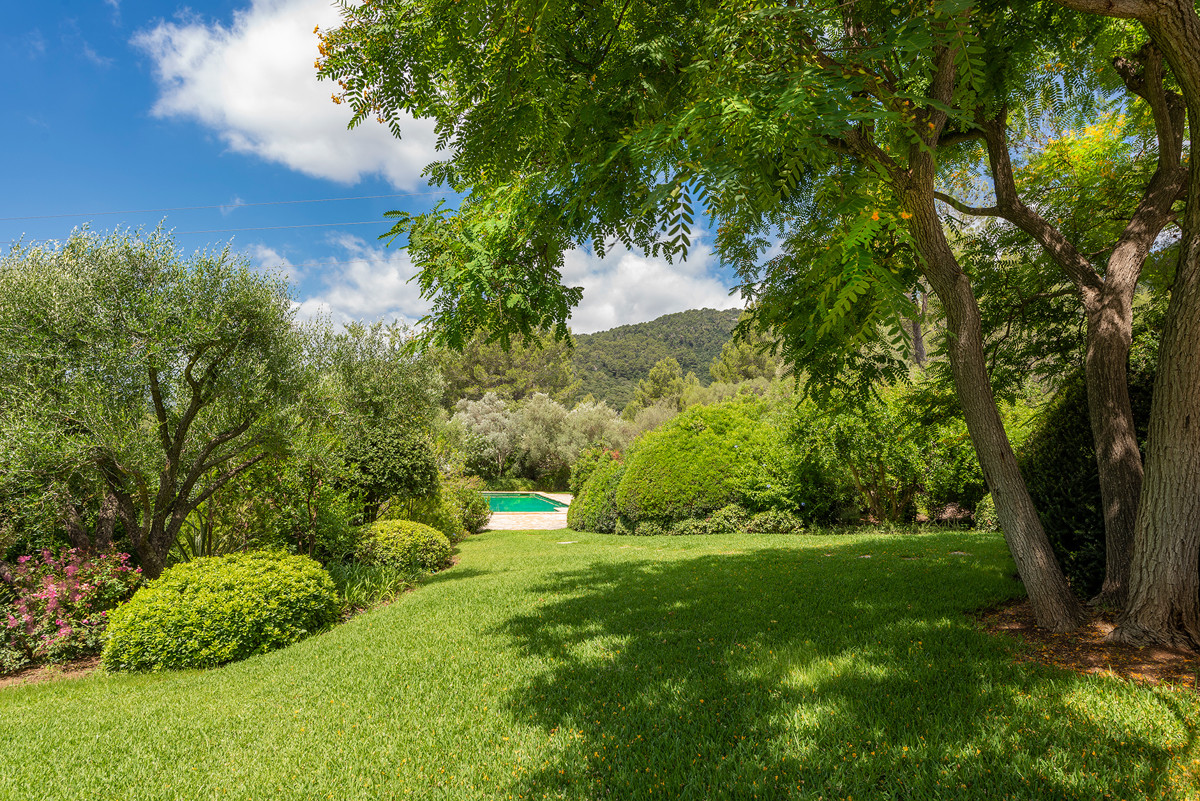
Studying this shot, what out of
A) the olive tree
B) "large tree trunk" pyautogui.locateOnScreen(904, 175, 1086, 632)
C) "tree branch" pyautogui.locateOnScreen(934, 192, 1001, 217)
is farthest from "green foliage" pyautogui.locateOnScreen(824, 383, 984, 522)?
the olive tree

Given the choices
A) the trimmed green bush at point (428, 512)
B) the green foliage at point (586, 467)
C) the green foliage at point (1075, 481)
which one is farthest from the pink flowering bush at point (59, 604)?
the green foliage at point (586, 467)

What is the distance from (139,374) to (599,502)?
12379 mm

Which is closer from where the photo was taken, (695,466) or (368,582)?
(368,582)

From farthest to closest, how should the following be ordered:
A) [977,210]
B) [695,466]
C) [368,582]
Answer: [695,466]
[368,582]
[977,210]

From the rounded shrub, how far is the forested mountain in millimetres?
56602

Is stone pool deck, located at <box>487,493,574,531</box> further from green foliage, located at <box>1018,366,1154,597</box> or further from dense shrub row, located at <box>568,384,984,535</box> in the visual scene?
green foliage, located at <box>1018,366,1154,597</box>

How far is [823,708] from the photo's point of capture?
3.46 metres

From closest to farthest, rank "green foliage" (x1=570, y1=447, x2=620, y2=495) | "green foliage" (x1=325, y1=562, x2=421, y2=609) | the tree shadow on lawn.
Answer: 1. the tree shadow on lawn
2. "green foliage" (x1=325, y1=562, x2=421, y2=609)
3. "green foliage" (x1=570, y1=447, x2=620, y2=495)

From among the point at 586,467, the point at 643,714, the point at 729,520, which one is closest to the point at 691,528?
the point at 729,520

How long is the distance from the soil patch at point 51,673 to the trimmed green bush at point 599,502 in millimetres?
11903

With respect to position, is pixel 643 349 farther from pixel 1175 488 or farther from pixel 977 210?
Answer: pixel 1175 488

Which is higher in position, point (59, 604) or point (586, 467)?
point (586, 467)

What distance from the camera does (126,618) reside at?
6.14 meters

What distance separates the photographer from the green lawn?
2.82 m
